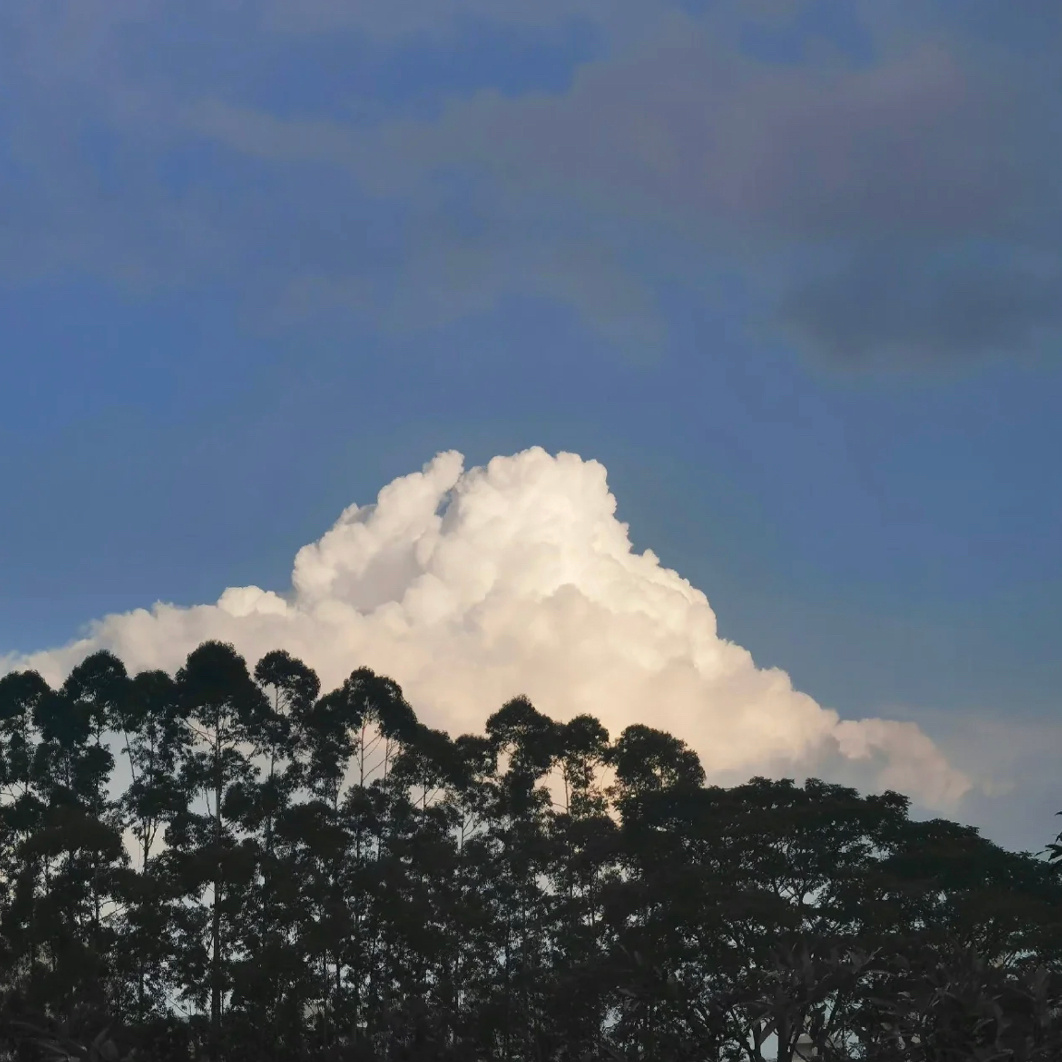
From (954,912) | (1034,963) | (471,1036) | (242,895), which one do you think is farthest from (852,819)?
(242,895)

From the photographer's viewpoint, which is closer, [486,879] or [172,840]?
[172,840]

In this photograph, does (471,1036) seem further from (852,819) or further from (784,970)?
(784,970)

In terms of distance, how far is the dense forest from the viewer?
39250 mm

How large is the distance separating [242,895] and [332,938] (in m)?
3.52

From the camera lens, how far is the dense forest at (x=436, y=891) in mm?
39250

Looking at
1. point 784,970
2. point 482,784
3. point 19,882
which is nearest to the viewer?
point 784,970

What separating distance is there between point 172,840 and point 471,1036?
1252cm

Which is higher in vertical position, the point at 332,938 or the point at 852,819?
the point at 852,819

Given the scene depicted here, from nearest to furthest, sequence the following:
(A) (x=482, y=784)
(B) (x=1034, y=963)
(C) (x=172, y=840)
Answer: (B) (x=1034, y=963), (C) (x=172, y=840), (A) (x=482, y=784)

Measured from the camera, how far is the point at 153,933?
44.1 m

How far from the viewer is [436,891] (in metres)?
50.2

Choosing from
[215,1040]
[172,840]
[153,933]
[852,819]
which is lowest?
[215,1040]

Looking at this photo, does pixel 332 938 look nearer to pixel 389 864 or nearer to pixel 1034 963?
pixel 389 864

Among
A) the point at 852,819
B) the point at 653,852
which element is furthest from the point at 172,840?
the point at 852,819
